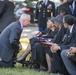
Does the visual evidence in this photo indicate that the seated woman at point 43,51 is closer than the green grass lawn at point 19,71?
No

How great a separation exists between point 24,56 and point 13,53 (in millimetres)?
359

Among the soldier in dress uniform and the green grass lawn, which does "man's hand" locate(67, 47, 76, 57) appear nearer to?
the green grass lawn

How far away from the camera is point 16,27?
8.68m

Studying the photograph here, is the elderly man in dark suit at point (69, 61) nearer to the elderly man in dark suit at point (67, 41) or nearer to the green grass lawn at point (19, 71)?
the elderly man in dark suit at point (67, 41)

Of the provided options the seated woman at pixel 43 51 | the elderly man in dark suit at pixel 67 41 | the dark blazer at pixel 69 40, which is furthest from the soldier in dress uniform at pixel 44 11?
the dark blazer at pixel 69 40

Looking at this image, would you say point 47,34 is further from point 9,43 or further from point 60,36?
point 9,43

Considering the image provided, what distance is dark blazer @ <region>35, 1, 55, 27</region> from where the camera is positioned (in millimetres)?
12820

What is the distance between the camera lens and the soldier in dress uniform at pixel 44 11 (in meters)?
12.8

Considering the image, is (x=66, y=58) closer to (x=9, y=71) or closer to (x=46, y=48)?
(x=46, y=48)

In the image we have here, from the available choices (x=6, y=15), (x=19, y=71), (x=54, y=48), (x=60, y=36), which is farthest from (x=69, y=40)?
(x=6, y=15)

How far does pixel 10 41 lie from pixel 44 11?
442 centimetres

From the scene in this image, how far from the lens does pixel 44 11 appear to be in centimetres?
1287

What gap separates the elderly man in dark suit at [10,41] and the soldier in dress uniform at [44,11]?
4133mm

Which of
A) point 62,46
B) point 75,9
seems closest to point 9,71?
point 62,46
